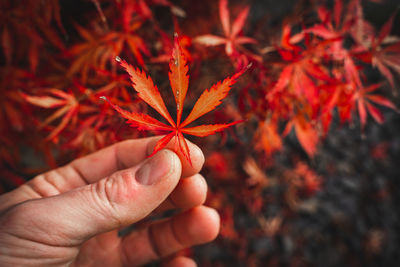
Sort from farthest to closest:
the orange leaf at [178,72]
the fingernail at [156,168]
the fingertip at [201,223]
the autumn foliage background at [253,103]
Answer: the fingertip at [201,223] → the autumn foliage background at [253,103] → the fingernail at [156,168] → the orange leaf at [178,72]

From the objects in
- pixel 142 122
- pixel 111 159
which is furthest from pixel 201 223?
pixel 142 122

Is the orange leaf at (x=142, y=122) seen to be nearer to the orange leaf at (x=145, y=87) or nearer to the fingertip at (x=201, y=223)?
the orange leaf at (x=145, y=87)

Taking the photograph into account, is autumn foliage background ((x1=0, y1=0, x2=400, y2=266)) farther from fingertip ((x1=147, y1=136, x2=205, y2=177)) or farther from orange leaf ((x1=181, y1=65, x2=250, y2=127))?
orange leaf ((x1=181, y1=65, x2=250, y2=127))

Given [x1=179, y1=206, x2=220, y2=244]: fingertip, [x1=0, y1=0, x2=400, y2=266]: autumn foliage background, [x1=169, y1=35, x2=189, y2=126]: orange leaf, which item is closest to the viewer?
[x1=169, y1=35, x2=189, y2=126]: orange leaf

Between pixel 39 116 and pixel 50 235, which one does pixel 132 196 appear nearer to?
pixel 50 235

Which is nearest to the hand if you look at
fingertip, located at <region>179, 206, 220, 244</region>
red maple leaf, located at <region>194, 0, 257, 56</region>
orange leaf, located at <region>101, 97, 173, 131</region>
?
orange leaf, located at <region>101, 97, 173, 131</region>

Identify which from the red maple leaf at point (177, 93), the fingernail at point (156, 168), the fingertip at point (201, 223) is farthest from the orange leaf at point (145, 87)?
the fingertip at point (201, 223)
